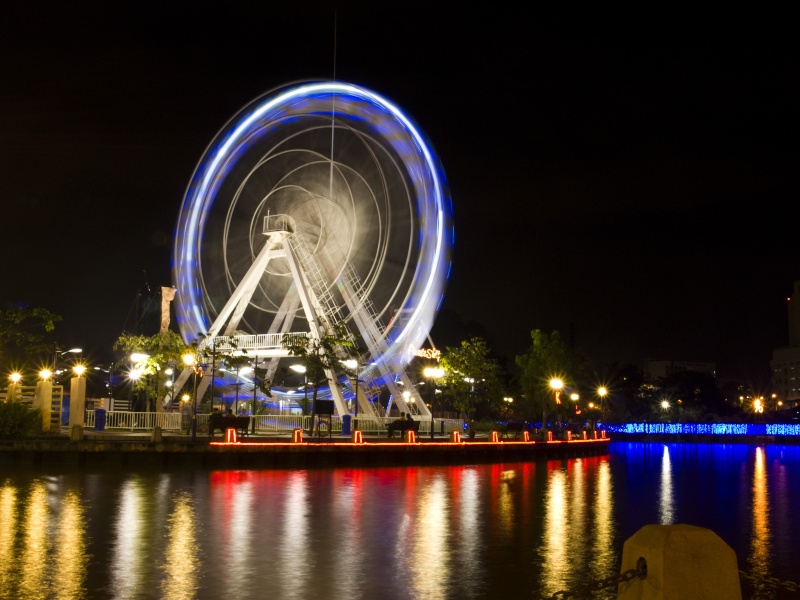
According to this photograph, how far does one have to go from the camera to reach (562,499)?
1945 cm

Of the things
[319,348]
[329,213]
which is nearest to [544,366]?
[319,348]

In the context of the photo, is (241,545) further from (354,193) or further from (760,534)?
(354,193)

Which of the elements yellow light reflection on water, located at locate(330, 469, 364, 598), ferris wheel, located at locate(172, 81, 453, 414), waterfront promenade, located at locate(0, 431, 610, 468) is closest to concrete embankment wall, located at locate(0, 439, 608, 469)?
waterfront promenade, located at locate(0, 431, 610, 468)

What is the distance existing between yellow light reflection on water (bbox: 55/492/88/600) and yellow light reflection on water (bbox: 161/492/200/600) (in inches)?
34.3

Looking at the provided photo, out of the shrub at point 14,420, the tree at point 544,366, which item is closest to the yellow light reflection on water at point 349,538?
the shrub at point 14,420

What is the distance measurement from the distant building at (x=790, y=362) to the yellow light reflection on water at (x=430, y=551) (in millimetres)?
159203

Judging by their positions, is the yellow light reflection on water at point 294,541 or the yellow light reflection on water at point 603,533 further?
the yellow light reflection on water at point 603,533

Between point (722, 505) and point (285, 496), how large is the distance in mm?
8770

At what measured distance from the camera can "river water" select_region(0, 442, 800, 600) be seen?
9.70 metres

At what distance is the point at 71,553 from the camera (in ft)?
36.7

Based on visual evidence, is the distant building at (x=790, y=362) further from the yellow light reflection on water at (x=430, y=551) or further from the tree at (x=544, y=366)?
the yellow light reflection on water at (x=430, y=551)

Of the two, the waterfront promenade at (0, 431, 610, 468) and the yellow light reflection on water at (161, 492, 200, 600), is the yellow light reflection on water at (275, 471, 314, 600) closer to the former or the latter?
the yellow light reflection on water at (161, 492, 200, 600)

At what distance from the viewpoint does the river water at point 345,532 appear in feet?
31.8

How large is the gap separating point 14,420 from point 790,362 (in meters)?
170
